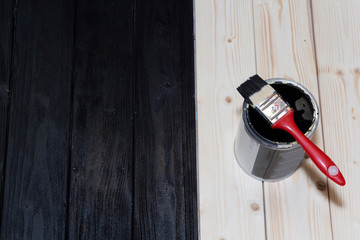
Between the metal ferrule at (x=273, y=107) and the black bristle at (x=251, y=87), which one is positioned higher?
the black bristle at (x=251, y=87)

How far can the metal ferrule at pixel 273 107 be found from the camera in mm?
644

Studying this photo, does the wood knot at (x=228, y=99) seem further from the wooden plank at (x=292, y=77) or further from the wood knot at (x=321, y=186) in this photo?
the wood knot at (x=321, y=186)

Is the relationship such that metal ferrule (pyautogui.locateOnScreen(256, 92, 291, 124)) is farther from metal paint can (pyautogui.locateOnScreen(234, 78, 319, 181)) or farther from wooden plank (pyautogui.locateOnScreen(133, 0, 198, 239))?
wooden plank (pyautogui.locateOnScreen(133, 0, 198, 239))

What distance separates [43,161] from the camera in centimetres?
91

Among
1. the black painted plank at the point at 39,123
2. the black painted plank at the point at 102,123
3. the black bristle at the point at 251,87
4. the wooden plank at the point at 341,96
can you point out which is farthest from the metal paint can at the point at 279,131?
the black painted plank at the point at 39,123

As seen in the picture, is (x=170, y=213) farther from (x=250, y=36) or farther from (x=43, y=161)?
(x=250, y=36)

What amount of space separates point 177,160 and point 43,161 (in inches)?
10.4

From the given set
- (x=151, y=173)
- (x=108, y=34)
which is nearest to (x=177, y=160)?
(x=151, y=173)

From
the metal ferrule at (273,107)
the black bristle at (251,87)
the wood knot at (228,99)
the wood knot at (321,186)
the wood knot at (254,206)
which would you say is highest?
the wood knot at (228,99)

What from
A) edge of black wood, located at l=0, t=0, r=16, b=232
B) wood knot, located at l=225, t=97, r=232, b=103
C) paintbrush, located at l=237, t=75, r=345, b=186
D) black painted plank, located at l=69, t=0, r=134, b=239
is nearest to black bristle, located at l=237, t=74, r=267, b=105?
→ paintbrush, located at l=237, t=75, r=345, b=186

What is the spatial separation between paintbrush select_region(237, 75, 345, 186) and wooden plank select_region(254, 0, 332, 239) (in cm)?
17

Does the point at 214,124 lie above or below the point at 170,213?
above

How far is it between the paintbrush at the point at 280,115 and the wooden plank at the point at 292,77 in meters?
0.17

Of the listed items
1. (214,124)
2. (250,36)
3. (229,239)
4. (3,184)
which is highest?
(250,36)
